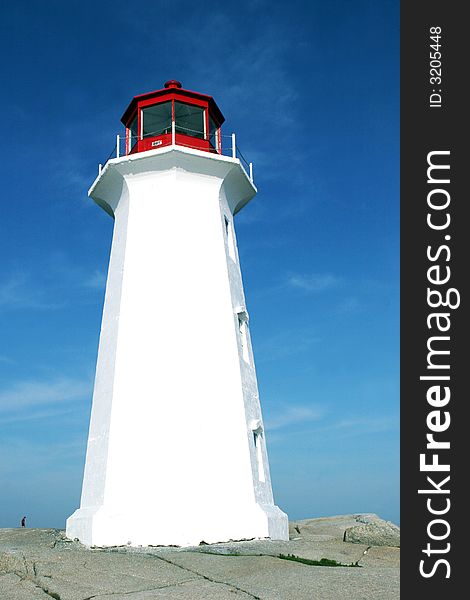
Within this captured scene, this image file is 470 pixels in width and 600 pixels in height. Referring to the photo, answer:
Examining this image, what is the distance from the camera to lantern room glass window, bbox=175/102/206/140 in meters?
17.4

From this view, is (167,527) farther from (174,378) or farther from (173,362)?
(173,362)

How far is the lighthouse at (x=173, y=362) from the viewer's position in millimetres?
13664

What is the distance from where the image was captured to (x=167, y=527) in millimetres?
13320

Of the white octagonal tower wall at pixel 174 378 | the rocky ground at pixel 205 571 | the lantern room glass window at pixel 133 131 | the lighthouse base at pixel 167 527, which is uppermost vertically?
the lantern room glass window at pixel 133 131

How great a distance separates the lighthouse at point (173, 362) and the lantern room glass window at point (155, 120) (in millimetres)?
37

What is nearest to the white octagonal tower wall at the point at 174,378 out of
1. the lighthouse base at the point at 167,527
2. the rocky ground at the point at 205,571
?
the lighthouse base at the point at 167,527

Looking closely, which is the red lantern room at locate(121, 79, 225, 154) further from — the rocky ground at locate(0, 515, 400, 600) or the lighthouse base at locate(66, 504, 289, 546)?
the rocky ground at locate(0, 515, 400, 600)

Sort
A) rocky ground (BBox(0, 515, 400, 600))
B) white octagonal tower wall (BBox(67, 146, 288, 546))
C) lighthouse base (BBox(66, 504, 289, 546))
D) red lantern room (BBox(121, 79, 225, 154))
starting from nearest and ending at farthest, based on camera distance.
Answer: rocky ground (BBox(0, 515, 400, 600)) < lighthouse base (BBox(66, 504, 289, 546)) < white octagonal tower wall (BBox(67, 146, 288, 546)) < red lantern room (BBox(121, 79, 225, 154))

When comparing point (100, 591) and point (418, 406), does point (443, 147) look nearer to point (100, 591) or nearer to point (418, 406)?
point (418, 406)

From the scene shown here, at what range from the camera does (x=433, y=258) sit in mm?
8641

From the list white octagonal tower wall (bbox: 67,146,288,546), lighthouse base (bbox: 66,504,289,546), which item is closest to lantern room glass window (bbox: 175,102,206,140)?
white octagonal tower wall (bbox: 67,146,288,546)

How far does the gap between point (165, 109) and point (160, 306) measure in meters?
5.57

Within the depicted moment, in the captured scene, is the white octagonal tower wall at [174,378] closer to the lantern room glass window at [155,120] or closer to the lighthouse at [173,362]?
the lighthouse at [173,362]

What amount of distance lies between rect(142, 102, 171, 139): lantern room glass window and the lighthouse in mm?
37
